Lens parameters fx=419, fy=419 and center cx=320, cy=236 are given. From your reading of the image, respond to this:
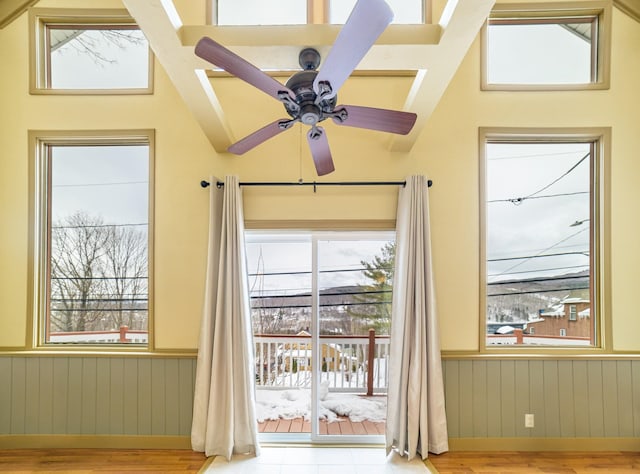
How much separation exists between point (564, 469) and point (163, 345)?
325 cm

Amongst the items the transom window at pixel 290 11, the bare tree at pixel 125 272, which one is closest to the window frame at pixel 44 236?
the bare tree at pixel 125 272

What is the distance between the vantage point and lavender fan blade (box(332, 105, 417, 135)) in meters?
2.08

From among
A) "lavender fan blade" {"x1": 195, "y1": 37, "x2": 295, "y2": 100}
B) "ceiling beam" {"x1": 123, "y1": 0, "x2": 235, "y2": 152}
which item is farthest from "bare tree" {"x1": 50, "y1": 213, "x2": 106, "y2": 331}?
"lavender fan blade" {"x1": 195, "y1": 37, "x2": 295, "y2": 100}

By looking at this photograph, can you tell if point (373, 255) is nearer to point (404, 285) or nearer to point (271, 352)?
point (404, 285)

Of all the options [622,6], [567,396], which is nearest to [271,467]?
[567,396]

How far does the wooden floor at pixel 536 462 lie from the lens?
3078 mm

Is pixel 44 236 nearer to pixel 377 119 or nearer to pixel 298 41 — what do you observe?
pixel 298 41

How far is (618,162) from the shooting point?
137 inches

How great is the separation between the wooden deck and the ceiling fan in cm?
229

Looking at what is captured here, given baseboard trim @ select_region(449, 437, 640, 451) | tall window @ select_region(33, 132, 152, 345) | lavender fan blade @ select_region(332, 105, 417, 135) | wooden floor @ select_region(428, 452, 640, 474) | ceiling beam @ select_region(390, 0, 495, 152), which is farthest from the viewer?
tall window @ select_region(33, 132, 152, 345)

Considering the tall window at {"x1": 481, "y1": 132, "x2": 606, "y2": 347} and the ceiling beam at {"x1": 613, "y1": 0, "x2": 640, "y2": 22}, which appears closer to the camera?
the ceiling beam at {"x1": 613, "y1": 0, "x2": 640, "y2": 22}

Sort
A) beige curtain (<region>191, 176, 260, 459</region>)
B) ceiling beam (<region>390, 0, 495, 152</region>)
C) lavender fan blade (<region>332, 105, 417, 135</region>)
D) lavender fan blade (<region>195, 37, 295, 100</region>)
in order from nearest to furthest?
1. lavender fan blade (<region>195, 37, 295, 100</region>)
2. ceiling beam (<region>390, 0, 495, 152</region>)
3. lavender fan blade (<region>332, 105, 417, 135</region>)
4. beige curtain (<region>191, 176, 260, 459</region>)

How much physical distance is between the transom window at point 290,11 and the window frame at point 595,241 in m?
1.28

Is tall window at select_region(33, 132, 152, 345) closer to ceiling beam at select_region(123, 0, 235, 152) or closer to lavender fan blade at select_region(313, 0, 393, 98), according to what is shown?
ceiling beam at select_region(123, 0, 235, 152)
